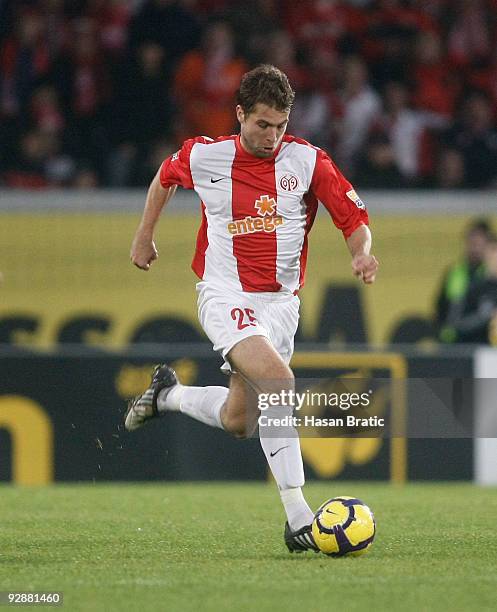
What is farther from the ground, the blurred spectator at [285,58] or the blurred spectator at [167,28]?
the blurred spectator at [167,28]

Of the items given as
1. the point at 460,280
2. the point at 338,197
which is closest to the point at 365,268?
the point at 338,197

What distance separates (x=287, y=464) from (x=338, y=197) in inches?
48.1

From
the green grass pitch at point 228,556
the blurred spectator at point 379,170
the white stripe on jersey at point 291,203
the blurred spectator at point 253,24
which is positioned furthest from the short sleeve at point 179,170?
the blurred spectator at point 253,24

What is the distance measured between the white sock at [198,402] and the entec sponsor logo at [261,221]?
778 millimetres

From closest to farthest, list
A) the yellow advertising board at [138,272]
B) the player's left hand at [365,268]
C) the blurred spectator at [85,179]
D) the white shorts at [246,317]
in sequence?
the player's left hand at [365,268], the white shorts at [246,317], the yellow advertising board at [138,272], the blurred spectator at [85,179]

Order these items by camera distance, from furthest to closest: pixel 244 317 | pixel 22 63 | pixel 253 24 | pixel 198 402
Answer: pixel 253 24
pixel 22 63
pixel 198 402
pixel 244 317

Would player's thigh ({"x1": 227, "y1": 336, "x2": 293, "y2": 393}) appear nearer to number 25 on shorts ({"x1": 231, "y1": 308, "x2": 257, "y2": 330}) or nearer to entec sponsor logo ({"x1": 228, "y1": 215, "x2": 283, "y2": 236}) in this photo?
number 25 on shorts ({"x1": 231, "y1": 308, "x2": 257, "y2": 330})

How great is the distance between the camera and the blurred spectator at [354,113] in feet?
41.9

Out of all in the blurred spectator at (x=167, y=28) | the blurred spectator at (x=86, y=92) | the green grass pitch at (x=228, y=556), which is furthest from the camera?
the blurred spectator at (x=167, y=28)

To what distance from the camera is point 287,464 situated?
20.0 feet

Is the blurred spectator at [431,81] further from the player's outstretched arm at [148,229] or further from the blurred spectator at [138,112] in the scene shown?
the player's outstretched arm at [148,229]

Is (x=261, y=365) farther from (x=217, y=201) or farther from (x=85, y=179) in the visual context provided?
(x=85, y=179)

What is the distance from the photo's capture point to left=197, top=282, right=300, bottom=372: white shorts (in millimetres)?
6188

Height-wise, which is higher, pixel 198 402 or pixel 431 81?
pixel 431 81
